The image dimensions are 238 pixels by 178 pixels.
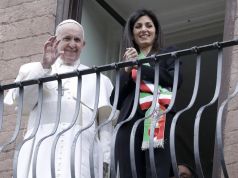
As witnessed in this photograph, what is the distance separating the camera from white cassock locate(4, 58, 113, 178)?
601 cm

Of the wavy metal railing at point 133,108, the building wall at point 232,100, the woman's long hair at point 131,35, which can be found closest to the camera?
the wavy metal railing at point 133,108

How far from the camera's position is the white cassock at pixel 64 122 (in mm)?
6012

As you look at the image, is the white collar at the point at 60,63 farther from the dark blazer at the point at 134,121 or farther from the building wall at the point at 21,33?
the building wall at the point at 21,33

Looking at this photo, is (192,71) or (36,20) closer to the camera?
(36,20)

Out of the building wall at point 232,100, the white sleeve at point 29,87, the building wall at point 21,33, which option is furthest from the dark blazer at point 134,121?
the building wall at point 21,33

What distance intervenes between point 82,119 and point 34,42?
1821 millimetres

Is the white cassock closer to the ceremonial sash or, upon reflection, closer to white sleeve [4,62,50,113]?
white sleeve [4,62,50,113]

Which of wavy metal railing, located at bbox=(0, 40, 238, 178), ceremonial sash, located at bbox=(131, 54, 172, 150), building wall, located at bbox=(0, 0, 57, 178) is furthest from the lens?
building wall, located at bbox=(0, 0, 57, 178)

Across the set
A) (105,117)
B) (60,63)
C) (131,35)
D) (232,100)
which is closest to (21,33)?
(60,63)

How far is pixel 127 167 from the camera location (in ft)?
19.3

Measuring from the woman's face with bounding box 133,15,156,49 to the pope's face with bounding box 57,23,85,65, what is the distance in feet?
1.19

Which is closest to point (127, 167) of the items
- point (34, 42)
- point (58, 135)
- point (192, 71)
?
point (58, 135)

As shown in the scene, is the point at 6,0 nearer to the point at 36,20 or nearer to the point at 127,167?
the point at 36,20

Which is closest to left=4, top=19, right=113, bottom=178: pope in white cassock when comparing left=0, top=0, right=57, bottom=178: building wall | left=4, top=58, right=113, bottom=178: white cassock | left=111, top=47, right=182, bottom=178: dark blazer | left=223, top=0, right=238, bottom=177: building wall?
left=4, top=58, right=113, bottom=178: white cassock
